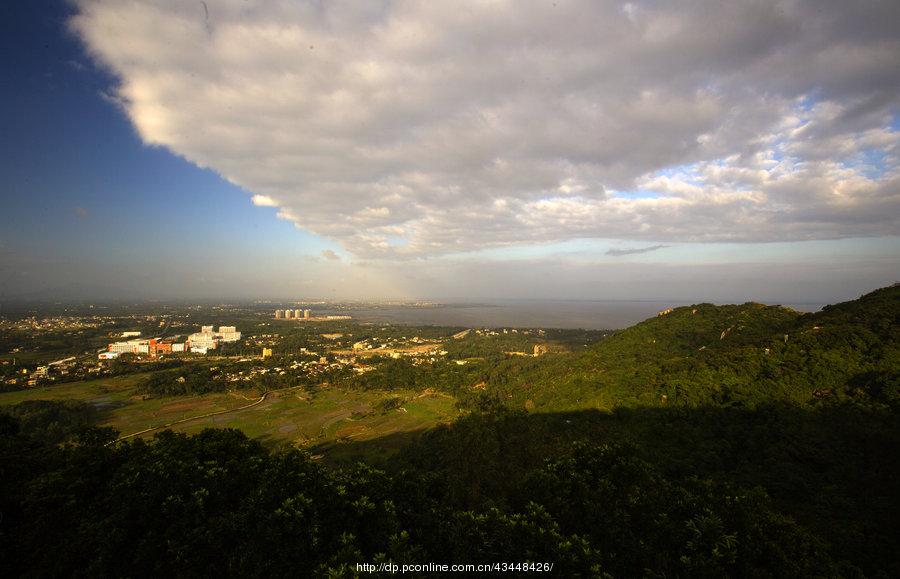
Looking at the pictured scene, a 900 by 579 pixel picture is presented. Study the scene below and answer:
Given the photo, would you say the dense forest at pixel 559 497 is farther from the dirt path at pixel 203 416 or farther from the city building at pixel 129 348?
the city building at pixel 129 348

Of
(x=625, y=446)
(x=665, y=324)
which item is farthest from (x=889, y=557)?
(x=665, y=324)

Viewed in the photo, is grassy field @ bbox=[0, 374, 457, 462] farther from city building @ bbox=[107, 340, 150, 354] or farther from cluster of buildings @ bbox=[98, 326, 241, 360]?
city building @ bbox=[107, 340, 150, 354]

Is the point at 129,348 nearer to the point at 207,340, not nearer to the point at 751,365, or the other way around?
the point at 207,340

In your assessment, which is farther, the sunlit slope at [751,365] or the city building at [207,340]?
the city building at [207,340]

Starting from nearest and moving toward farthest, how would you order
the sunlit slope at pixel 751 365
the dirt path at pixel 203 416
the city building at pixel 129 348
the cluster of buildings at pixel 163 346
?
1. the sunlit slope at pixel 751 365
2. the dirt path at pixel 203 416
3. the cluster of buildings at pixel 163 346
4. the city building at pixel 129 348

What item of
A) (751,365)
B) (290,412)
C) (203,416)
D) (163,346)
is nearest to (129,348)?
(163,346)

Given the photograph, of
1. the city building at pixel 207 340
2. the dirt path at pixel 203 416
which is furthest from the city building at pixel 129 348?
the dirt path at pixel 203 416

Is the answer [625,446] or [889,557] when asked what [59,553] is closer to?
[625,446]
